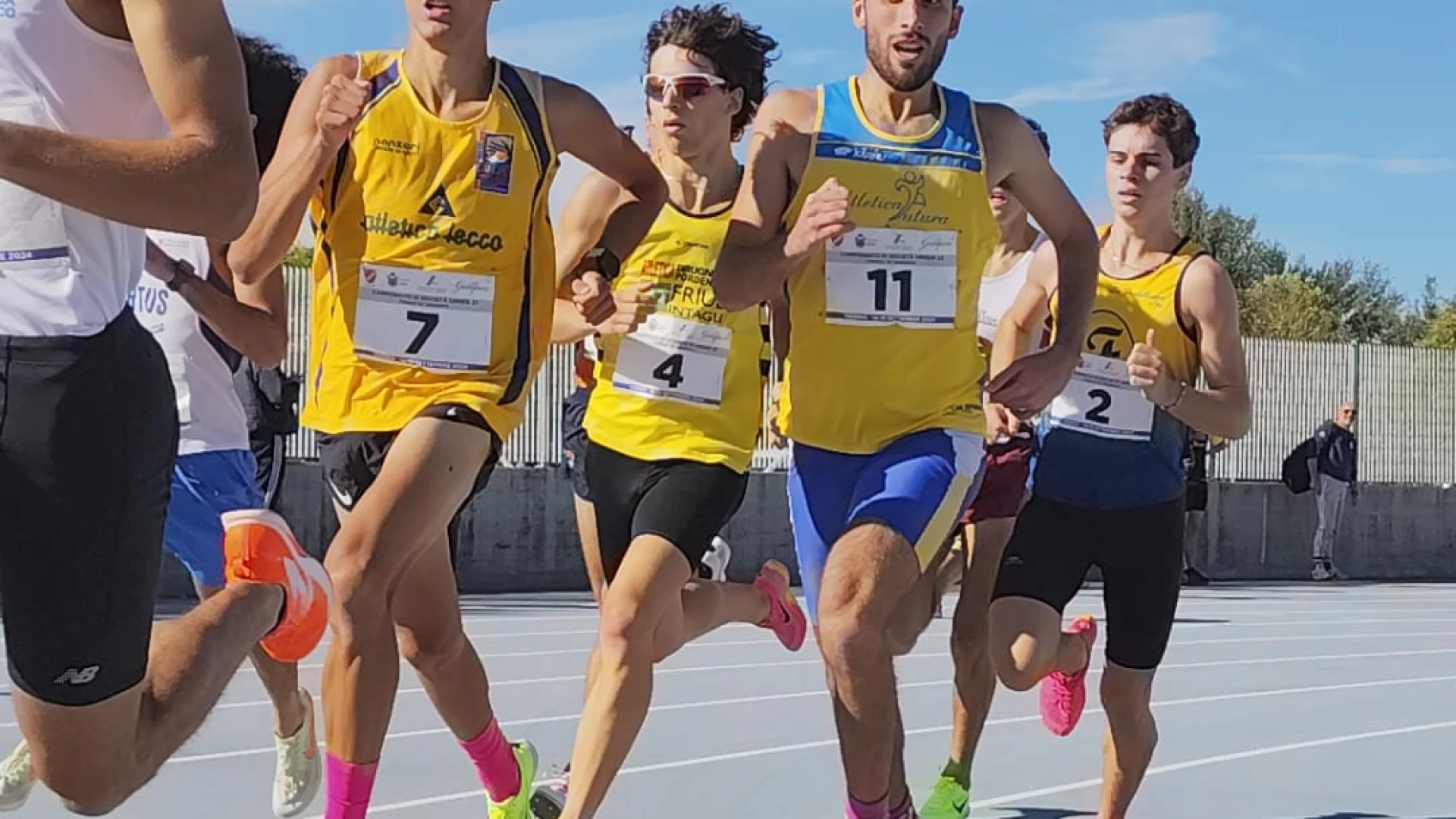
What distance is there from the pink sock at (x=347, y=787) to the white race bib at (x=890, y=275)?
165 centimetres

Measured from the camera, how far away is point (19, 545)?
3.56m

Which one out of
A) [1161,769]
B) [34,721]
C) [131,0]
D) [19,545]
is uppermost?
[131,0]

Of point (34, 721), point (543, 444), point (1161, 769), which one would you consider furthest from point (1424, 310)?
point (34, 721)

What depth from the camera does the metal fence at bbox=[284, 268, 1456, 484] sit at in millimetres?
23781

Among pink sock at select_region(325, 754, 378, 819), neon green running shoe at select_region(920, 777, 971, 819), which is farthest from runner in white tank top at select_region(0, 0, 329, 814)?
neon green running shoe at select_region(920, 777, 971, 819)

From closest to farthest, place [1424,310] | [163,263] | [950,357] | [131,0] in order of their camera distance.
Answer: [131,0], [163,263], [950,357], [1424,310]

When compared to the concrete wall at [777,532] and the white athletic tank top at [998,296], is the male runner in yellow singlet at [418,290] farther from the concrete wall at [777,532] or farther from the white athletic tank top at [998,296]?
the concrete wall at [777,532]

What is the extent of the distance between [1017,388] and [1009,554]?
103 centimetres

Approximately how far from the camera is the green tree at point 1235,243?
6738cm

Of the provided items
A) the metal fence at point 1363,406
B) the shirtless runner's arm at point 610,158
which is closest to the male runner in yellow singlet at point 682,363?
the shirtless runner's arm at point 610,158

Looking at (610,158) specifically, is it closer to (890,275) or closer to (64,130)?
(890,275)

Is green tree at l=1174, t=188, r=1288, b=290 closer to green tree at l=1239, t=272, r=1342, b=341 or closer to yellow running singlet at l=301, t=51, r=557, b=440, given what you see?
green tree at l=1239, t=272, r=1342, b=341

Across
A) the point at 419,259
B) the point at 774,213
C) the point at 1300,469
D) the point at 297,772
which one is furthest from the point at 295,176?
the point at 1300,469

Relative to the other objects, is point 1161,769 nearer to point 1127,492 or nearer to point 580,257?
point 1127,492
